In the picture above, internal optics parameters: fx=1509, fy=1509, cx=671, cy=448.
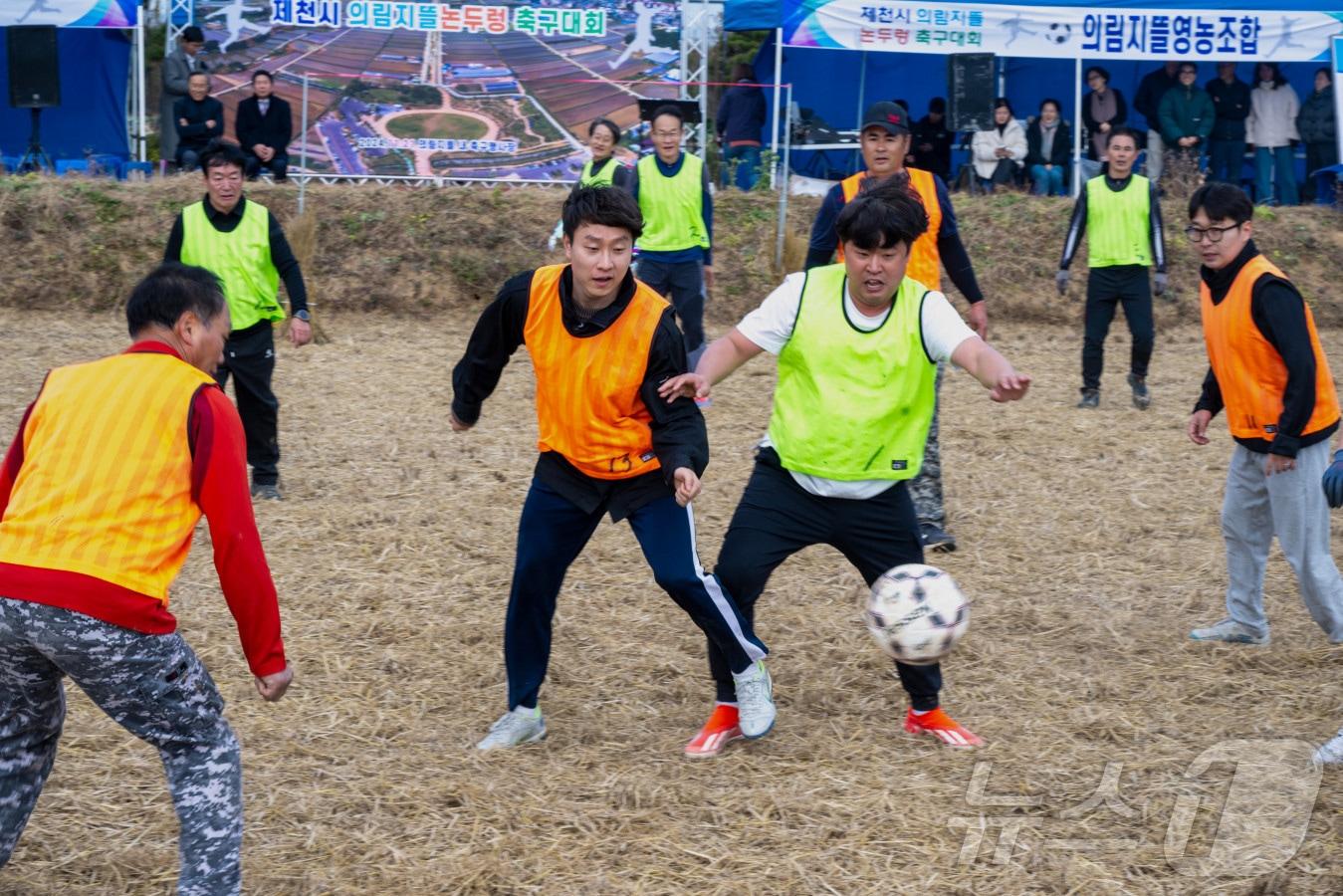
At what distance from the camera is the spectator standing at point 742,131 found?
1717cm

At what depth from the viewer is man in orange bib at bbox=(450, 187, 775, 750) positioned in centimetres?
473

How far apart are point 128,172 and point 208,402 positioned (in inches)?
561

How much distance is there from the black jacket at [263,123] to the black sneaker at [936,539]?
1075cm

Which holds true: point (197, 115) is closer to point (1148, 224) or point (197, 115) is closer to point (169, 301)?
point (1148, 224)

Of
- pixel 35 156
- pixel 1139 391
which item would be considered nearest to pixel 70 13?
pixel 35 156

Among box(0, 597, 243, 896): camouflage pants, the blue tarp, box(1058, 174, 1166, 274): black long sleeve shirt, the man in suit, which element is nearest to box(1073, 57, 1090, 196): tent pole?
box(1058, 174, 1166, 274): black long sleeve shirt

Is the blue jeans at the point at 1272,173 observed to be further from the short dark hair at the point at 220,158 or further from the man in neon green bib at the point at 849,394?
the man in neon green bib at the point at 849,394

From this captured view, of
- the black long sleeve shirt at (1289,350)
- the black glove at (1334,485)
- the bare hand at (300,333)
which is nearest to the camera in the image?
the black glove at (1334,485)

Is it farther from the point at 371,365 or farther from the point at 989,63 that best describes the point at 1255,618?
the point at 989,63

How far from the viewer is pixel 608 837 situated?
14.6 ft

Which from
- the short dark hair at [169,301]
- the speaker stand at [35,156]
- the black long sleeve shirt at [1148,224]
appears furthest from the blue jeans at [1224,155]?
the short dark hair at [169,301]

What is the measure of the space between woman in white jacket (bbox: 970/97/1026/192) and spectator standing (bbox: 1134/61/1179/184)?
1.49 meters

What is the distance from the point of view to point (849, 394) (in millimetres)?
4902

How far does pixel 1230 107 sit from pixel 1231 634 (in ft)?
41.8
